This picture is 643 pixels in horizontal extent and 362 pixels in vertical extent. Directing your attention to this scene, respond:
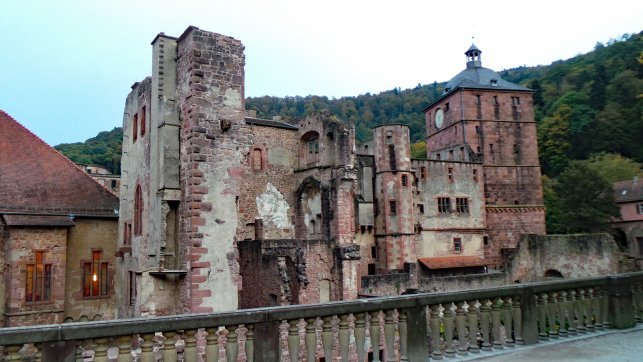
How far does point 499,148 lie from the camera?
43.1 metres

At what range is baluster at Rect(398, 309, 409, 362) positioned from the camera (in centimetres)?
577

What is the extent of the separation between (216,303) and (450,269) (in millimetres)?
27198

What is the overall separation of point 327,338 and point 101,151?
83.8 metres

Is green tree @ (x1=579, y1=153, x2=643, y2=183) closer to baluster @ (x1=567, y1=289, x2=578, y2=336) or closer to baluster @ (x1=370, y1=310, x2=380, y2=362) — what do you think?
baluster @ (x1=567, y1=289, x2=578, y2=336)

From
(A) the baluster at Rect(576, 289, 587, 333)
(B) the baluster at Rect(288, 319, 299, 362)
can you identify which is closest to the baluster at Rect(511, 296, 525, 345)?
(A) the baluster at Rect(576, 289, 587, 333)

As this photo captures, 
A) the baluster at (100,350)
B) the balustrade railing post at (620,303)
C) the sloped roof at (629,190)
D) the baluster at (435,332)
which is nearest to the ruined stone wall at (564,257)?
the sloped roof at (629,190)

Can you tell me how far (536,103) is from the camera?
68625mm

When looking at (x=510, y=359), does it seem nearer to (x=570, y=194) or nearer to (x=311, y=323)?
(x=311, y=323)

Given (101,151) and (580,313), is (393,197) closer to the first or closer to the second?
(580,313)

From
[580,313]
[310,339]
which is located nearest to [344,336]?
[310,339]

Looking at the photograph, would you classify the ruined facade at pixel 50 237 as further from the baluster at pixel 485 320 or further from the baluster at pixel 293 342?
the baluster at pixel 485 320

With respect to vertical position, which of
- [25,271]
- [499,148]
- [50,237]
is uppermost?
[499,148]

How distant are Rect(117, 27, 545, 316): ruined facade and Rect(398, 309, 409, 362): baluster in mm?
8194

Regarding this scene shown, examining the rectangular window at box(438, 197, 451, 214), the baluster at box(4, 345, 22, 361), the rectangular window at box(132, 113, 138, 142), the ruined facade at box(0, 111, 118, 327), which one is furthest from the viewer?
the rectangular window at box(438, 197, 451, 214)
